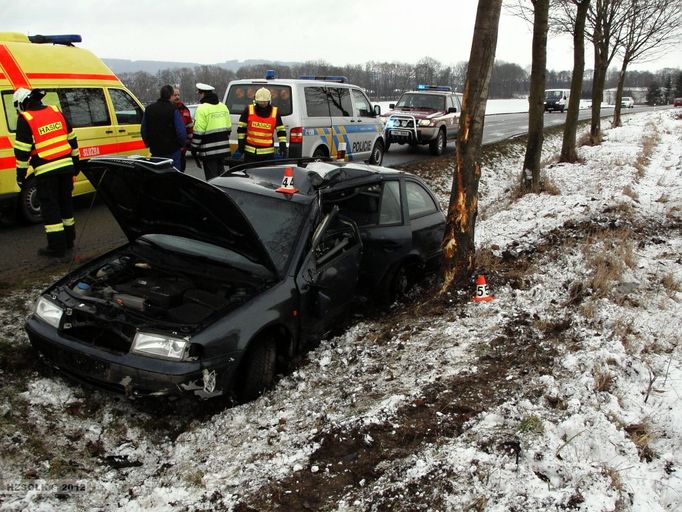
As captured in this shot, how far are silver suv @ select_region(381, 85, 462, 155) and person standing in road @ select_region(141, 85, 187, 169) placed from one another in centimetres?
879

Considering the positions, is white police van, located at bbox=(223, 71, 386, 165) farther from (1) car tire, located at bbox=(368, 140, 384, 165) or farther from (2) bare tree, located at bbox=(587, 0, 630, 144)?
(2) bare tree, located at bbox=(587, 0, 630, 144)

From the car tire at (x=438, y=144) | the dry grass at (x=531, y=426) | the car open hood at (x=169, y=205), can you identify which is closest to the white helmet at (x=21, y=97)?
the car open hood at (x=169, y=205)

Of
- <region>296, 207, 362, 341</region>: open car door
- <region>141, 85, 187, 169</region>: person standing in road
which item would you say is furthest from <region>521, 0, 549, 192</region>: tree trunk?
<region>296, 207, 362, 341</region>: open car door

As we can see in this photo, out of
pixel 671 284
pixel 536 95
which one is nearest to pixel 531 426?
pixel 671 284

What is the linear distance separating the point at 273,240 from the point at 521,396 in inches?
85.9

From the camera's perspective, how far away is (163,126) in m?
7.77

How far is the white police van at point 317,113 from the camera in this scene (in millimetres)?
9539

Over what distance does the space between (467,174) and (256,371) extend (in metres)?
3.11

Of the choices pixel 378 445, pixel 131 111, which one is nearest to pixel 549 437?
pixel 378 445

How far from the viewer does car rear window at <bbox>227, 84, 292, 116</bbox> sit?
31.3 ft

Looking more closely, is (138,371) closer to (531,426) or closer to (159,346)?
(159,346)

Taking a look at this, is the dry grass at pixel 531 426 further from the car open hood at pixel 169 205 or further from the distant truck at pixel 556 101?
the distant truck at pixel 556 101

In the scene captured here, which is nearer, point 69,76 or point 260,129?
point 69,76

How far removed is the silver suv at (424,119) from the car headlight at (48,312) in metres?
12.4
